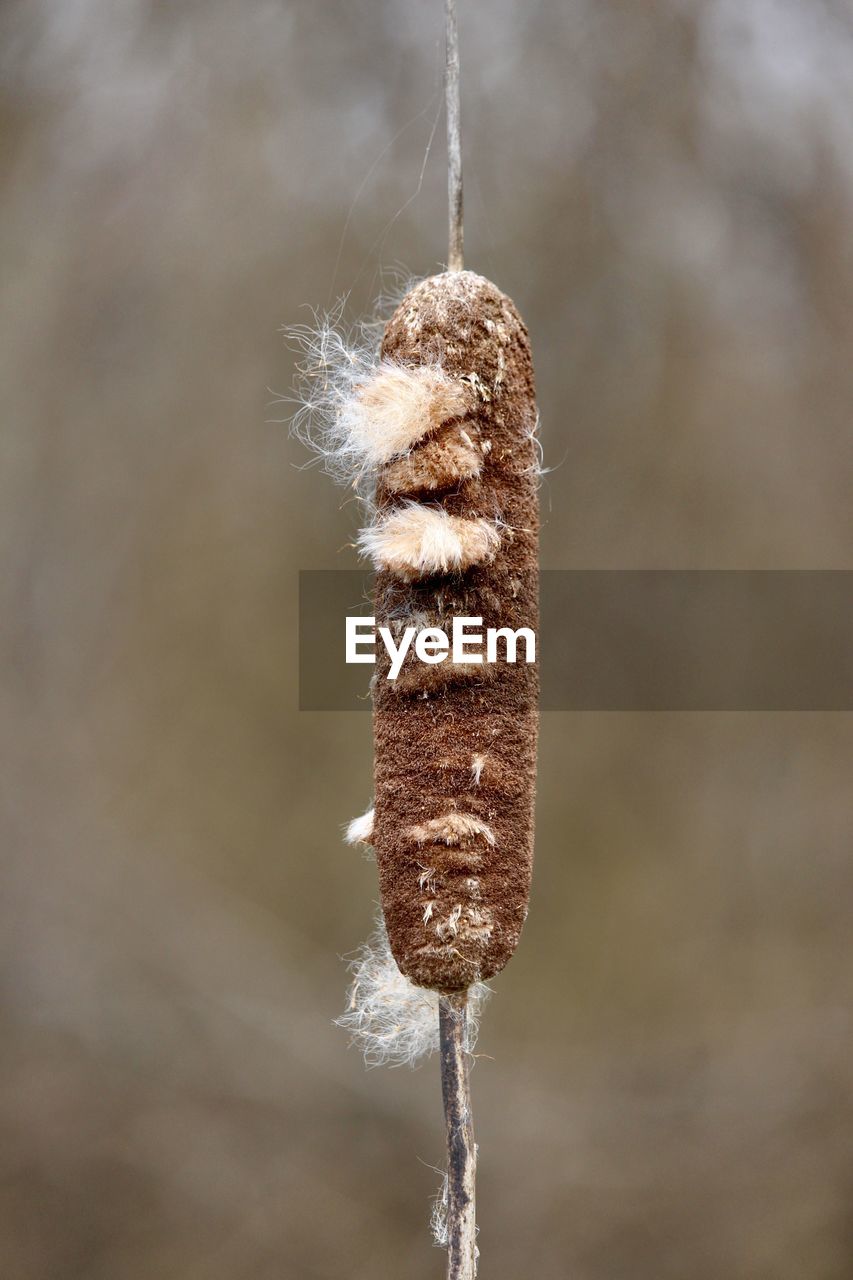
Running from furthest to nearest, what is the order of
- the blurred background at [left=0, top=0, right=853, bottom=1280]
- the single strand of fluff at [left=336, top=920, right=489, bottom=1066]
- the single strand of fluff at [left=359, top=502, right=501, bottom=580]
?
the blurred background at [left=0, top=0, right=853, bottom=1280] → the single strand of fluff at [left=336, top=920, right=489, bottom=1066] → the single strand of fluff at [left=359, top=502, right=501, bottom=580]

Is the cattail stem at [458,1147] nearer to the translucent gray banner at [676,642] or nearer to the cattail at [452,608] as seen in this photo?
the cattail at [452,608]

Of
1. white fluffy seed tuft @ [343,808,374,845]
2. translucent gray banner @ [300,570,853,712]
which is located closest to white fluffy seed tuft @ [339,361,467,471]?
white fluffy seed tuft @ [343,808,374,845]

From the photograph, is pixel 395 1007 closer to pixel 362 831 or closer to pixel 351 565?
pixel 362 831

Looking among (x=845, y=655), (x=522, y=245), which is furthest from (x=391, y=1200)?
(x=522, y=245)

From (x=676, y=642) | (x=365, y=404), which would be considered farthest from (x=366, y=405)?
(x=676, y=642)

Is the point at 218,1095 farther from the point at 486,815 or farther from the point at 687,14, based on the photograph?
the point at 687,14

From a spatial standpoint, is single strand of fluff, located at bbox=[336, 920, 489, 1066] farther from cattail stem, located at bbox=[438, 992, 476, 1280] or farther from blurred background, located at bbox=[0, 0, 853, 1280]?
blurred background, located at bbox=[0, 0, 853, 1280]
